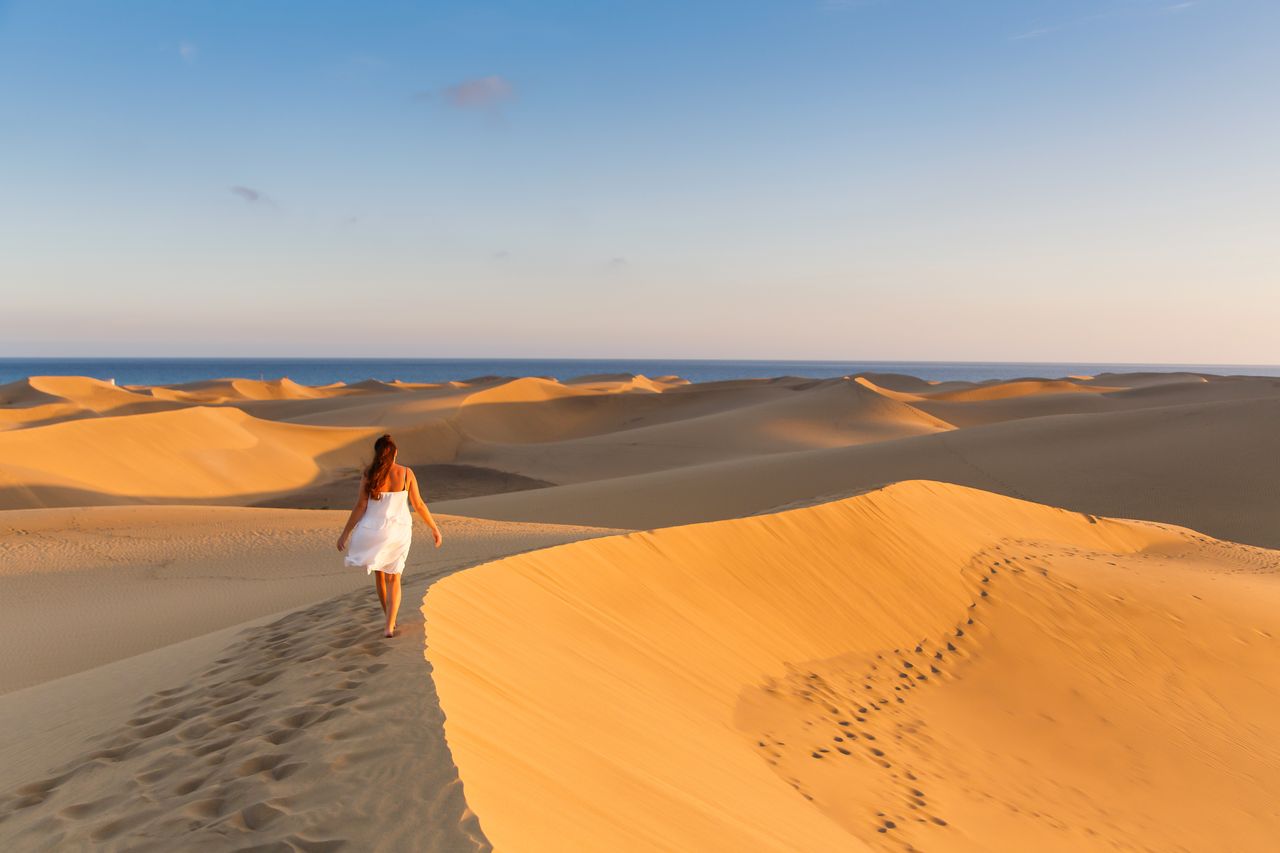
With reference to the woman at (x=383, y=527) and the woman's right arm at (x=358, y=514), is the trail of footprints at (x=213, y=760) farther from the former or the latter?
the woman's right arm at (x=358, y=514)

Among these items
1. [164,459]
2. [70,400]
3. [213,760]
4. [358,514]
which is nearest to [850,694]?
[358,514]

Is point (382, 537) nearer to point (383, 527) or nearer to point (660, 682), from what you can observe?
point (383, 527)

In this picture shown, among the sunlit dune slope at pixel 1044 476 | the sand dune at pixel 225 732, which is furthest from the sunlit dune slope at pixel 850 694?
the sunlit dune slope at pixel 1044 476

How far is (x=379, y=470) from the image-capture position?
4.78 m

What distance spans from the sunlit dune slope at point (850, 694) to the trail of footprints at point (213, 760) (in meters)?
0.51

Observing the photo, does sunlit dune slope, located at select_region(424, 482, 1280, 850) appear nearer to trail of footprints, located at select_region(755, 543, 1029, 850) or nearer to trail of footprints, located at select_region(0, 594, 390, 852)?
trail of footprints, located at select_region(755, 543, 1029, 850)

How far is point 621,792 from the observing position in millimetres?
3498

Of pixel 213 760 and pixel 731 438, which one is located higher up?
pixel 213 760

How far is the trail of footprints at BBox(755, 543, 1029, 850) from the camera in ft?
15.7

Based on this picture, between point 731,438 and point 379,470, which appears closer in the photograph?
point 379,470

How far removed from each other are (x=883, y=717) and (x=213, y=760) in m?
4.46

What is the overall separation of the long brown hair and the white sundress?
6 cm

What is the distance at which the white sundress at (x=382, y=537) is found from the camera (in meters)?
4.79

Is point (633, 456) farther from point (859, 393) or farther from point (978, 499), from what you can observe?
point (978, 499)
